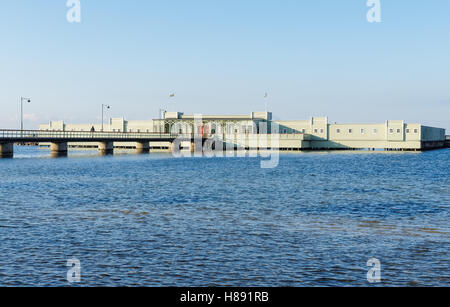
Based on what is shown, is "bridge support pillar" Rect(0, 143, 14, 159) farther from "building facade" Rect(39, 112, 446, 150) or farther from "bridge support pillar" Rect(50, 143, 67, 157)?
"building facade" Rect(39, 112, 446, 150)

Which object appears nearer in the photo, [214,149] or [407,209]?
[407,209]

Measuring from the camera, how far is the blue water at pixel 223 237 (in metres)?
21.2

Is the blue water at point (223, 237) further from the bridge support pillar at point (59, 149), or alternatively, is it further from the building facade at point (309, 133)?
the building facade at point (309, 133)

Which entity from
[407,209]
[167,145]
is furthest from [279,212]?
[167,145]

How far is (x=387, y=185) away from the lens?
62188mm

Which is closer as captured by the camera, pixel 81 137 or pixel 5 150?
pixel 5 150

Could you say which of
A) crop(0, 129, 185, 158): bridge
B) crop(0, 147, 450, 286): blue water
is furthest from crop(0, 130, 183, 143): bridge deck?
crop(0, 147, 450, 286): blue water

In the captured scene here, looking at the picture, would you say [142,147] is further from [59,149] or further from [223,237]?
[223,237]

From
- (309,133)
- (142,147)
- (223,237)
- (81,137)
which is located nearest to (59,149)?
(81,137)

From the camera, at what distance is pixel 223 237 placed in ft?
93.9

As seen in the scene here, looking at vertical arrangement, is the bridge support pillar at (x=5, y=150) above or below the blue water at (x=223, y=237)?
above

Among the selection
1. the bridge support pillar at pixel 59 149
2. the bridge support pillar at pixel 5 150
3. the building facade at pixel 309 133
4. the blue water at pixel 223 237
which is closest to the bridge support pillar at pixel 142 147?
the building facade at pixel 309 133
